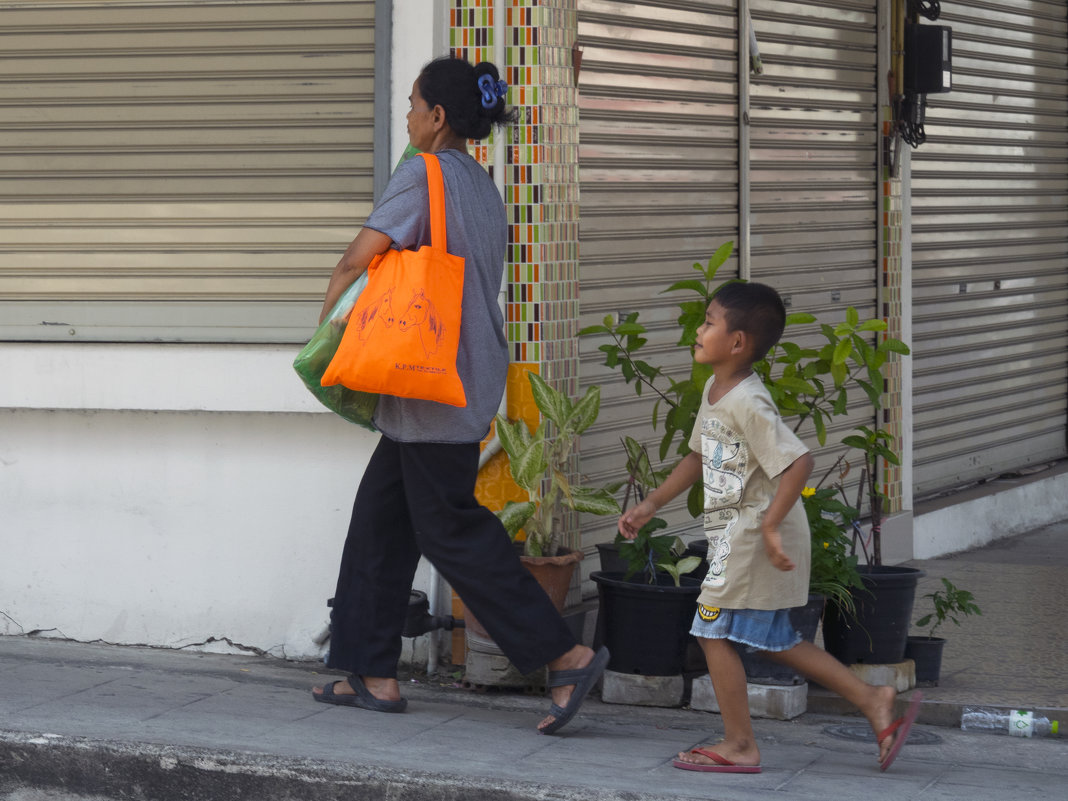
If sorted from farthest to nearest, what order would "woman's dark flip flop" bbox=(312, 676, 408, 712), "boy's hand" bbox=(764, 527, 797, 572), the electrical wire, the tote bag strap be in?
the electrical wire < "woman's dark flip flop" bbox=(312, 676, 408, 712) < the tote bag strap < "boy's hand" bbox=(764, 527, 797, 572)

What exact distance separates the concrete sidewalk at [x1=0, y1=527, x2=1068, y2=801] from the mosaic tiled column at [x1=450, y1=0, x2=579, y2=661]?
→ 74cm

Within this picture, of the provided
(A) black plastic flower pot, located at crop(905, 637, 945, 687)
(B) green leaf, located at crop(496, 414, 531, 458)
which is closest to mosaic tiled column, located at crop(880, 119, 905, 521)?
(A) black plastic flower pot, located at crop(905, 637, 945, 687)

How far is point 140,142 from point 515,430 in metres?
1.75

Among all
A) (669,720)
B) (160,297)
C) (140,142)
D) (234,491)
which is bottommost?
(669,720)

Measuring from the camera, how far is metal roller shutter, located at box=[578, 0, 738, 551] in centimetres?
592

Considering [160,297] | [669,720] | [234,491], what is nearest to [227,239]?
[160,297]

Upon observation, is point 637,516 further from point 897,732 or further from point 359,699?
point 359,699

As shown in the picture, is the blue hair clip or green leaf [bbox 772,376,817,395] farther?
green leaf [bbox 772,376,817,395]

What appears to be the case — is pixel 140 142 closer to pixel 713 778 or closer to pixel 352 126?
pixel 352 126

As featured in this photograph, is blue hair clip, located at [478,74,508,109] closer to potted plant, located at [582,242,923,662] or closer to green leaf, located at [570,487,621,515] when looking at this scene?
potted plant, located at [582,242,923,662]

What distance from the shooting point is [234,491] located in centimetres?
568

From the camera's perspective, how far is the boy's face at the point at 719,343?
168 inches

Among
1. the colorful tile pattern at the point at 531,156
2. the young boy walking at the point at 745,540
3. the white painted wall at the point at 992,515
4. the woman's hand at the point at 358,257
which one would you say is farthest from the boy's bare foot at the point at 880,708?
the white painted wall at the point at 992,515

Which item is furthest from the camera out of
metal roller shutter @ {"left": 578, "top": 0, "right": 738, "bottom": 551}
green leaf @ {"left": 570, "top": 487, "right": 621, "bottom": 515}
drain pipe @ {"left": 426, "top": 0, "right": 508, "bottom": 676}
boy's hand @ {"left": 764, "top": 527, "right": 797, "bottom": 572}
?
metal roller shutter @ {"left": 578, "top": 0, "right": 738, "bottom": 551}
